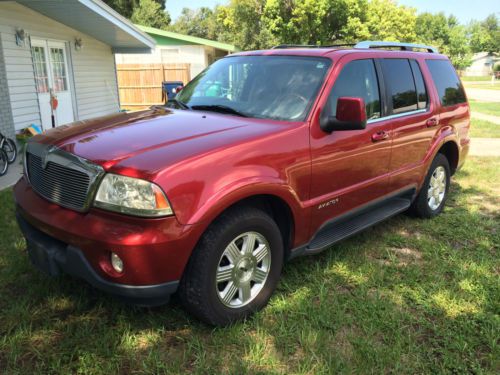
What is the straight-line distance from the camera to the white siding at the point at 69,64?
29.0 feet

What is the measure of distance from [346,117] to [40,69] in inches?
→ 353

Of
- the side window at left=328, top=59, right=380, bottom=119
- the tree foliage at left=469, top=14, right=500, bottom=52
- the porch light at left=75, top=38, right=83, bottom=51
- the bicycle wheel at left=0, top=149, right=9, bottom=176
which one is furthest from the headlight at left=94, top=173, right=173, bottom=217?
the tree foliage at left=469, top=14, right=500, bottom=52

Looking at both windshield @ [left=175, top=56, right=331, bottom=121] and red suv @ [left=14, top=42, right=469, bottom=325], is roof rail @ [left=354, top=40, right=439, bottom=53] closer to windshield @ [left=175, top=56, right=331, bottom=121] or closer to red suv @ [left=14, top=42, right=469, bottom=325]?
red suv @ [left=14, top=42, right=469, bottom=325]

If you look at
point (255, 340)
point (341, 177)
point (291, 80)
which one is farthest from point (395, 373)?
point (291, 80)

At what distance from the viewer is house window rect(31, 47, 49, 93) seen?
9820 mm

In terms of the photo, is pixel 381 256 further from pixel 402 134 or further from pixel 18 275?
pixel 18 275

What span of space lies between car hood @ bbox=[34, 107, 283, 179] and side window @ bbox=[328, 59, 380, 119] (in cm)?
69

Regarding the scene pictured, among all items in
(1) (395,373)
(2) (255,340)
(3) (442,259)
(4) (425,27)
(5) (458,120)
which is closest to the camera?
(1) (395,373)

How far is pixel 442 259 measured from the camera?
13.9 ft

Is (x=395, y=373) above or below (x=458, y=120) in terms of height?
below

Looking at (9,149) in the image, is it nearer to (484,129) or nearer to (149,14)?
(484,129)

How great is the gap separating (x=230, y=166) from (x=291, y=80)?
1214 mm

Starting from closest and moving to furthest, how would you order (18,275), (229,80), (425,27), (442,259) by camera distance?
(18,275) → (229,80) → (442,259) → (425,27)

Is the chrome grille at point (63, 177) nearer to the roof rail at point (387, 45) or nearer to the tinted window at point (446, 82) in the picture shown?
the roof rail at point (387, 45)
